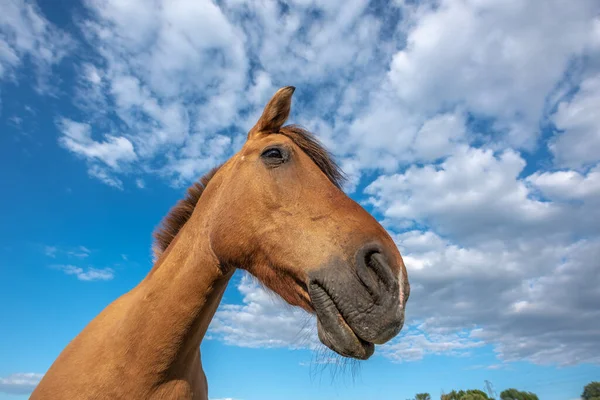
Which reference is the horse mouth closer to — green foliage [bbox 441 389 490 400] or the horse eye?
the horse eye

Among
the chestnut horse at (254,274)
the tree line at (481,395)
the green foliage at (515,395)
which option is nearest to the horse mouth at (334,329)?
the chestnut horse at (254,274)

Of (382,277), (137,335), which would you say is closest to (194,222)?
(137,335)

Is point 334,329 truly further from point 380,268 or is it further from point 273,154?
point 273,154

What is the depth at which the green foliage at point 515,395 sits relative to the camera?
40625 millimetres

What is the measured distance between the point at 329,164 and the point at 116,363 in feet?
8.73

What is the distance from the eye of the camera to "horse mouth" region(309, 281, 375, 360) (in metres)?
2.39

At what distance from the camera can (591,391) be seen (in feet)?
164

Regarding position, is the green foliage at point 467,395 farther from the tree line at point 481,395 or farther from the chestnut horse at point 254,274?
the chestnut horse at point 254,274

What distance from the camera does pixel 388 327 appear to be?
231cm

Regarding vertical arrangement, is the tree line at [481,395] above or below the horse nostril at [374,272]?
above

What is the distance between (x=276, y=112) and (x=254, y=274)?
5.69 ft

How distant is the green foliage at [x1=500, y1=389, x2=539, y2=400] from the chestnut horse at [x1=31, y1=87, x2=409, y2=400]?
50196 mm

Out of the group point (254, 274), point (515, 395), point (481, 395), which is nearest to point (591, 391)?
point (515, 395)

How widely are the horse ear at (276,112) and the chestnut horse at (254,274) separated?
37 millimetres
